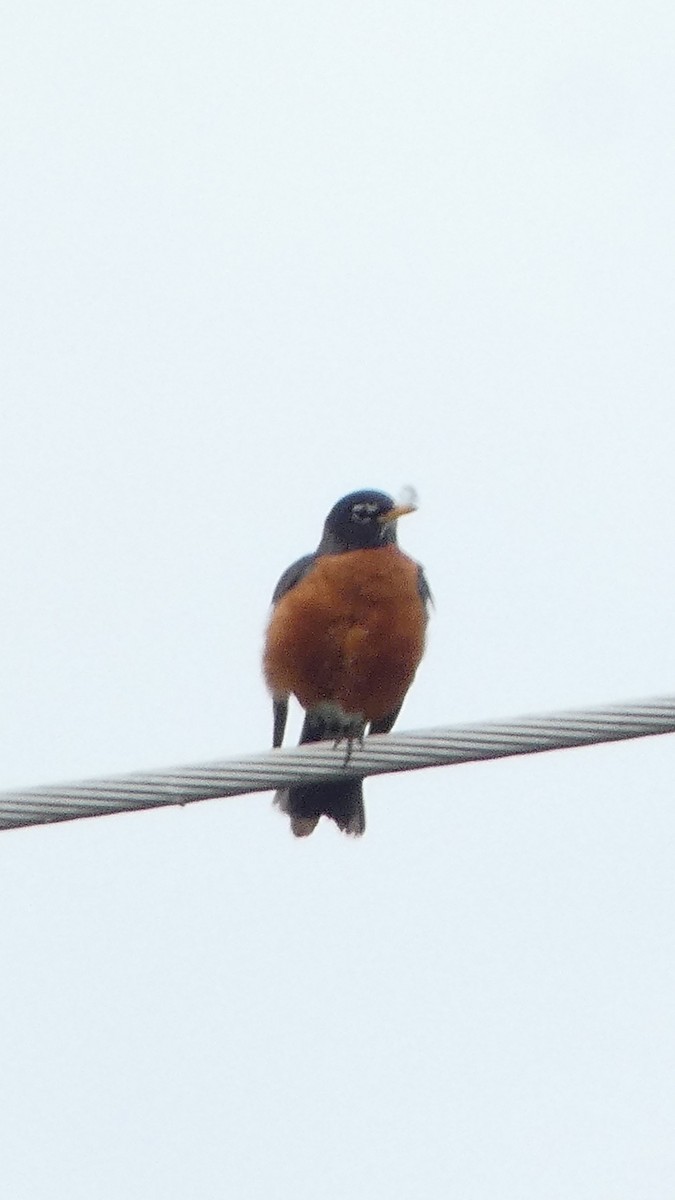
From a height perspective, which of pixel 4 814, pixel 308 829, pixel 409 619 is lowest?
pixel 4 814

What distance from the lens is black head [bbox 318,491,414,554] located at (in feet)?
29.7

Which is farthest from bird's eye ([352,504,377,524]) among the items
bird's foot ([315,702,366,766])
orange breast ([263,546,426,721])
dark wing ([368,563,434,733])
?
bird's foot ([315,702,366,766])

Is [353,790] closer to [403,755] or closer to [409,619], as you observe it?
[409,619]

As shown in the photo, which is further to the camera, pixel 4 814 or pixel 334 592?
pixel 334 592

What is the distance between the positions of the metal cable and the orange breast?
2.18m

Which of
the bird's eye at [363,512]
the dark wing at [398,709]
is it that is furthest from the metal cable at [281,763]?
the bird's eye at [363,512]

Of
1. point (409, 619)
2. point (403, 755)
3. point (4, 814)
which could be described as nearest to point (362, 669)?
point (409, 619)

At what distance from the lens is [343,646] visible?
8.39 m

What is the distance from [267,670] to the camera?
28.5 feet

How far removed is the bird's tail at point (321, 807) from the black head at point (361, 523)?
38.7 inches

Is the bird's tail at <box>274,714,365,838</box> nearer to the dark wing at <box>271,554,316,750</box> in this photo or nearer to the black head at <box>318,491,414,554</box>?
the dark wing at <box>271,554,316,750</box>

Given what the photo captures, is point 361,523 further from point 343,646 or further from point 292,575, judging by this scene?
point 343,646

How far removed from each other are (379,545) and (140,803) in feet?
10.8

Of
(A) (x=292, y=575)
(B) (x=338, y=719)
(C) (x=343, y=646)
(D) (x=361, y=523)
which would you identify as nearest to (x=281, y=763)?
(C) (x=343, y=646)
